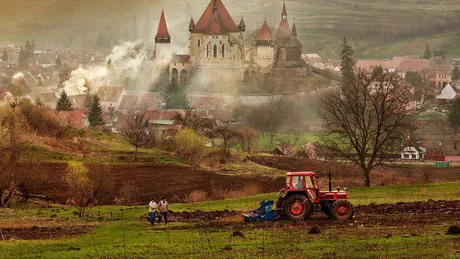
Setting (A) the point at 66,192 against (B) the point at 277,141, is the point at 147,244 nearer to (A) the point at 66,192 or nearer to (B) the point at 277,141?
(A) the point at 66,192

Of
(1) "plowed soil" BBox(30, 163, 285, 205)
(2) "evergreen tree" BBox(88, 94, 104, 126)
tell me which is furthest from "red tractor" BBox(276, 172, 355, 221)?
(2) "evergreen tree" BBox(88, 94, 104, 126)

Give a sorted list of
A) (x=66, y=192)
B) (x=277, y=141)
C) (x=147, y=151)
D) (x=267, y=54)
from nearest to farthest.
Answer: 1. (x=66, y=192)
2. (x=147, y=151)
3. (x=277, y=141)
4. (x=267, y=54)

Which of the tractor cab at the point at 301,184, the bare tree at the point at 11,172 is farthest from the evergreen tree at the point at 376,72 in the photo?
the tractor cab at the point at 301,184

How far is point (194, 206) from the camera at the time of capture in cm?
4369

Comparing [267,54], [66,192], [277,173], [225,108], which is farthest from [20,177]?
[267,54]

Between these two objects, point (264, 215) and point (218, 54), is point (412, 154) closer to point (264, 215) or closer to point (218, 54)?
point (218, 54)

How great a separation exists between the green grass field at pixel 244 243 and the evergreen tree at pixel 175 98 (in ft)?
343

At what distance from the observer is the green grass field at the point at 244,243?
24391 mm

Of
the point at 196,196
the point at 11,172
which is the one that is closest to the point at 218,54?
the point at 196,196

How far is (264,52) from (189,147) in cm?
7947

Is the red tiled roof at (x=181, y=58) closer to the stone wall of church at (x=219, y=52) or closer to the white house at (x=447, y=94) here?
the stone wall of church at (x=219, y=52)

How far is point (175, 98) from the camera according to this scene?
14125 centimetres

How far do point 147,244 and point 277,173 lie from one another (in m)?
44.1

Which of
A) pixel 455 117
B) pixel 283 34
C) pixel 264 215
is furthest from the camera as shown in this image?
pixel 283 34
